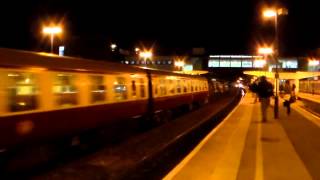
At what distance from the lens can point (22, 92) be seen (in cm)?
1095

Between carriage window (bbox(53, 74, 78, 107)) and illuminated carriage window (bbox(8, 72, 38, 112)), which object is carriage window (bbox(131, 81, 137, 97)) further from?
illuminated carriage window (bbox(8, 72, 38, 112))

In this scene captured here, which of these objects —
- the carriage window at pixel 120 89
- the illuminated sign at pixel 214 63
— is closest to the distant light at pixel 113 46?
the illuminated sign at pixel 214 63

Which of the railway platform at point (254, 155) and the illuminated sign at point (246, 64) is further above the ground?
the illuminated sign at point (246, 64)

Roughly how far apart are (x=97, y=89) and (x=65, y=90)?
240 cm

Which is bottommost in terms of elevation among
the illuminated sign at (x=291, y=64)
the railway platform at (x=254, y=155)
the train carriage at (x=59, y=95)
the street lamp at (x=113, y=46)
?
the railway platform at (x=254, y=155)

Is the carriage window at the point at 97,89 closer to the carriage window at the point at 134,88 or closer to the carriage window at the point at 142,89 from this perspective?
the carriage window at the point at 134,88

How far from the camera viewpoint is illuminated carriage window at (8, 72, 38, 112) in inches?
413

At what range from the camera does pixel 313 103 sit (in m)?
32.6

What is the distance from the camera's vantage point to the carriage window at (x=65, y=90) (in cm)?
1260

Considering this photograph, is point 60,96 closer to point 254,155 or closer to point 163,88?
point 254,155

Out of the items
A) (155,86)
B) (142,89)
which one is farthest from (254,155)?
(155,86)

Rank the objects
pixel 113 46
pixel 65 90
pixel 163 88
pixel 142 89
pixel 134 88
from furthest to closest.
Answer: pixel 113 46, pixel 163 88, pixel 142 89, pixel 134 88, pixel 65 90

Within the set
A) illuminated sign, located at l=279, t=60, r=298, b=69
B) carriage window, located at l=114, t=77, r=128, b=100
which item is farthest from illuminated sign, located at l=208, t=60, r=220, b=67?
carriage window, located at l=114, t=77, r=128, b=100

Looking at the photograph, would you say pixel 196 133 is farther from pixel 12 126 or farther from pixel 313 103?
pixel 313 103
